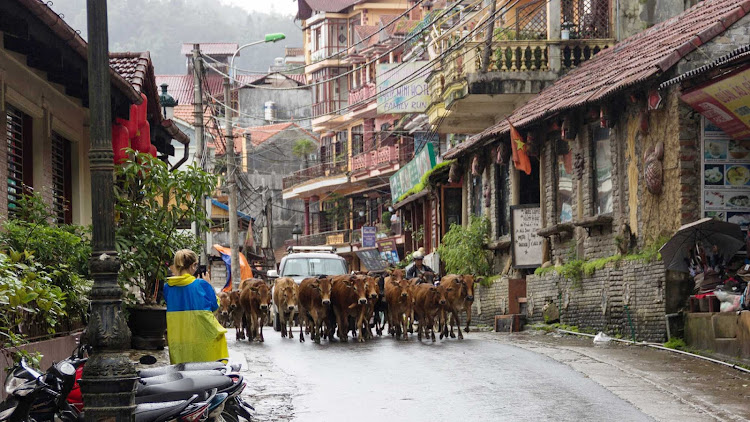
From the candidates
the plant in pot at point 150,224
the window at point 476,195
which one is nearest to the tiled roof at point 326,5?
the window at point 476,195

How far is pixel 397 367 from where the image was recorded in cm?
1702

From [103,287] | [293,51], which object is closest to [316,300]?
[103,287]

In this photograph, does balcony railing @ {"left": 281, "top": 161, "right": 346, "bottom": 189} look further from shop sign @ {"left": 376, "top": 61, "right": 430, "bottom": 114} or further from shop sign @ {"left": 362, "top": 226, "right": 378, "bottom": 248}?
shop sign @ {"left": 376, "top": 61, "right": 430, "bottom": 114}

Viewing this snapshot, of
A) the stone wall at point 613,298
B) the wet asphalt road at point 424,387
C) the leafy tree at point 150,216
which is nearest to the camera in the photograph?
the wet asphalt road at point 424,387

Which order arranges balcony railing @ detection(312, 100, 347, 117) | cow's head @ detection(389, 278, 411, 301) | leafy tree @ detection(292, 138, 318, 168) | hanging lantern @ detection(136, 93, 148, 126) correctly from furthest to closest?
leafy tree @ detection(292, 138, 318, 168), balcony railing @ detection(312, 100, 347, 117), cow's head @ detection(389, 278, 411, 301), hanging lantern @ detection(136, 93, 148, 126)

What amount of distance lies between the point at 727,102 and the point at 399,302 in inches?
352

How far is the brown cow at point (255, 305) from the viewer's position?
83.5 feet

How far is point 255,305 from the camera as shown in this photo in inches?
1008

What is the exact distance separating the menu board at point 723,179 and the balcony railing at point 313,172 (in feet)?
158

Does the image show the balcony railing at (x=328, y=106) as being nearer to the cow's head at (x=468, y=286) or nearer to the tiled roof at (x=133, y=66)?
the cow's head at (x=468, y=286)

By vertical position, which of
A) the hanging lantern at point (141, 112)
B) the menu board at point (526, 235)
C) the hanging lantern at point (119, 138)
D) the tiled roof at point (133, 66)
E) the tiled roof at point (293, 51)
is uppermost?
the tiled roof at point (293, 51)

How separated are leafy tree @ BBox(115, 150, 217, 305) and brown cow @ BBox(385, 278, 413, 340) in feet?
26.2

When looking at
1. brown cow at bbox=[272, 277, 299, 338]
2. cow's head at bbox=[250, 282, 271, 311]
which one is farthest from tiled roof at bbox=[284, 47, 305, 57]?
cow's head at bbox=[250, 282, 271, 311]

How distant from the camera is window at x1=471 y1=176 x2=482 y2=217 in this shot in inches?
1369
